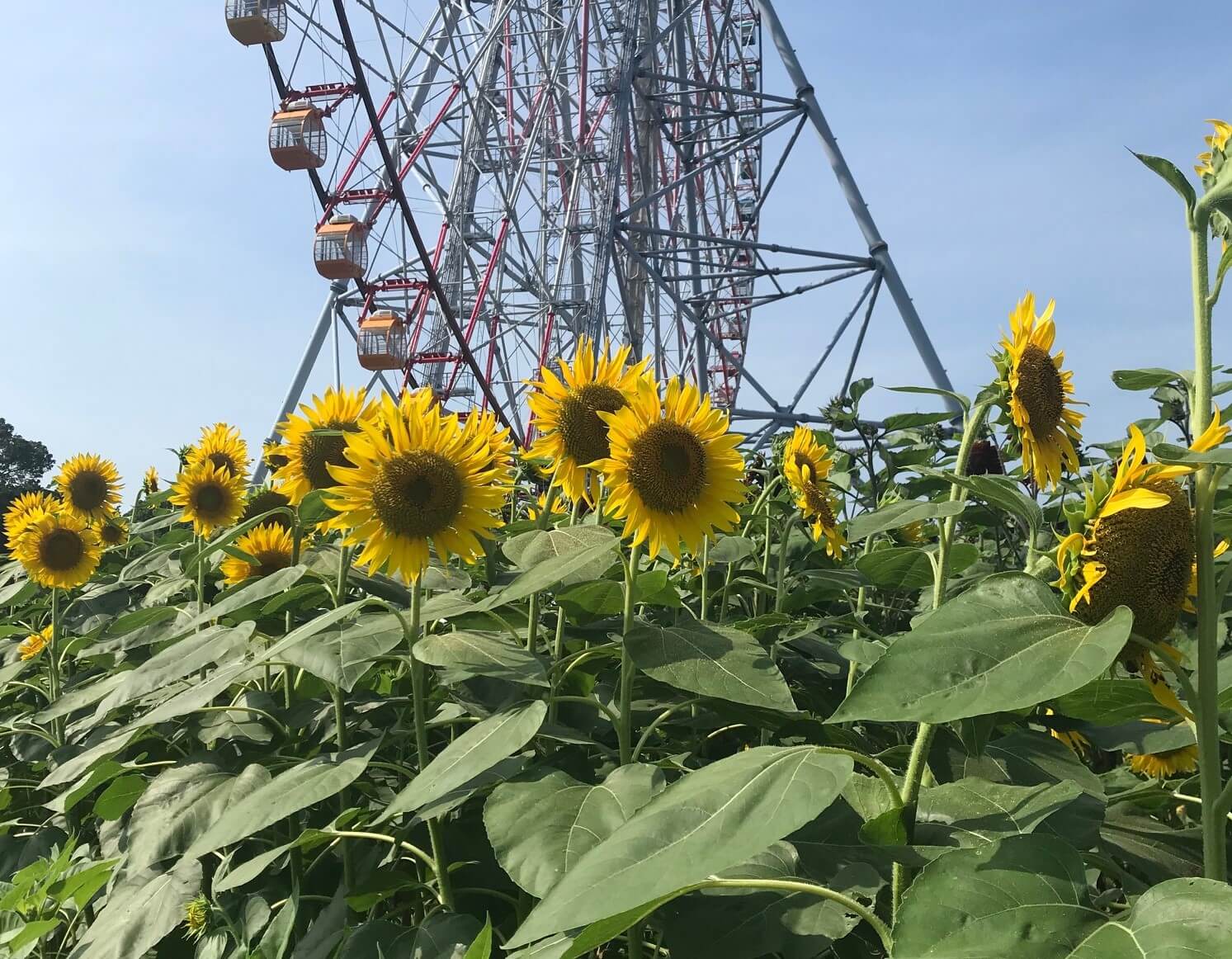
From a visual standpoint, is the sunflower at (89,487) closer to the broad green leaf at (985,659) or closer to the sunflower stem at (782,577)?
the sunflower stem at (782,577)

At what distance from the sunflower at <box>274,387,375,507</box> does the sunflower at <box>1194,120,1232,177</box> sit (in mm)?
995

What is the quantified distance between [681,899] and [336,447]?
87 centimetres

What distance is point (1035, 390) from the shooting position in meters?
0.91

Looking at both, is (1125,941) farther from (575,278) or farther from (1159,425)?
(575,278)

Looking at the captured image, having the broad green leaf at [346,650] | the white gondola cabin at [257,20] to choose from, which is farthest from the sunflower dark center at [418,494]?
the white gondola cabin at [257,20]

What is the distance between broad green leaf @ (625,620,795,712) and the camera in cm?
81

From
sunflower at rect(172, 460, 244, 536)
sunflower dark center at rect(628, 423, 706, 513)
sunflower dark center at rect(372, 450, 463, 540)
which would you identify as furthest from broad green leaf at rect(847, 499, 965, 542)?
sunflower at rect(172, 460, 244, 536)

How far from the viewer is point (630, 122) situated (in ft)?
44.0

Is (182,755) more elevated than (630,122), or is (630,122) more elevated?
(630,122)

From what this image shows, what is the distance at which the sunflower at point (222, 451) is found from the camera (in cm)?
207

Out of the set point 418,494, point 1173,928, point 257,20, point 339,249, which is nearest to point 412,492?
point 418,494

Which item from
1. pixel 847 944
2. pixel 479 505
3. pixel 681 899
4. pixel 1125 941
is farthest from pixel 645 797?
pixel 479 505

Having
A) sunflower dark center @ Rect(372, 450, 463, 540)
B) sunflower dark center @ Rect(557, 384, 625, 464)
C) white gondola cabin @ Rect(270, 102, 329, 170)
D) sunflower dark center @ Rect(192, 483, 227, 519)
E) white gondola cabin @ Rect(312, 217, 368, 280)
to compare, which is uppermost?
white gondola cabin @ Rect(270, 102, 329, 170)

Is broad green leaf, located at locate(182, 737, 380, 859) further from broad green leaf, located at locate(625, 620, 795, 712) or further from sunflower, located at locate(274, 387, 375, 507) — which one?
sunflower, located at locate(274, 387, 375, 507)
